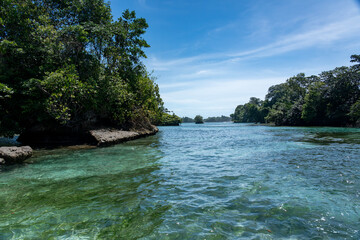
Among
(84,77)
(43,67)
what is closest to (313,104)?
(84,77)

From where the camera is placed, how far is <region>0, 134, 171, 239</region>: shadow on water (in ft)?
13.0

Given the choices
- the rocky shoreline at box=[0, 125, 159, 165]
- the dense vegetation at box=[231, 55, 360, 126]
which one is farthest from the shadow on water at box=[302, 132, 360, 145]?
the dense vegetation at box=[231, 55, 360, 126]

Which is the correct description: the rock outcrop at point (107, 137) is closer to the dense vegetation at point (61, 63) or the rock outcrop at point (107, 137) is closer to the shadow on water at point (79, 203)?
the dense vegetation at point (61, 63)

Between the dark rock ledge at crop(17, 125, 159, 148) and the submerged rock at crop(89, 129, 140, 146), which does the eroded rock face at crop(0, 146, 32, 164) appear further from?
the dark rock ledge at crop(17, 125, 159, 148)

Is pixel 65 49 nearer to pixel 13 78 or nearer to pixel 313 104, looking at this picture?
pixel 13 78

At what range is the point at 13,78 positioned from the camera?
53.1 feet

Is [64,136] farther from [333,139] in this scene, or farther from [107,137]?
[333,139]

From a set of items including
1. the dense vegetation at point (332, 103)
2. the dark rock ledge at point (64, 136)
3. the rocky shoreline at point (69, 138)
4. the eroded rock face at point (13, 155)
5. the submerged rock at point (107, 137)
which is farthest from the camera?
the dense vegetation at point (332, 103)

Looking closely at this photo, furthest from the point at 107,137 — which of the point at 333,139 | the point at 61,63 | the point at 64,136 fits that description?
the point at 333,139

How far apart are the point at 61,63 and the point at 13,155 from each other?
10.2 meters

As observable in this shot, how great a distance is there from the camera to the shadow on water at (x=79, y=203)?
3967 mm

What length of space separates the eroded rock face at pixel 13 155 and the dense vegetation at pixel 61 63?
3.97m

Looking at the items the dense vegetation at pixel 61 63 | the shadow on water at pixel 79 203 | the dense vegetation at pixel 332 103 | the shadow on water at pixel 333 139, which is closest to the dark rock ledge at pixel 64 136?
the dense vegetation at pixel 61 63

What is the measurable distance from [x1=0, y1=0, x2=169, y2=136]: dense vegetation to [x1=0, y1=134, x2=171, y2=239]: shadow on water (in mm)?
8723
